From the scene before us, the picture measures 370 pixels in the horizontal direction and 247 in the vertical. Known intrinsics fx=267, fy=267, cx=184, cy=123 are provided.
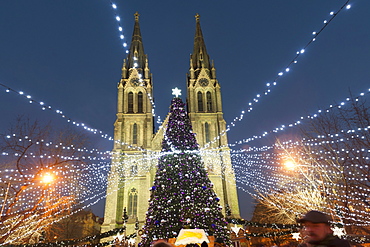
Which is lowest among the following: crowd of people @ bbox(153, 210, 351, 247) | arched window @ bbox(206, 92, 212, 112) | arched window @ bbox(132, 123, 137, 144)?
crowd of people @ bbox(153, 210, 351, 247)

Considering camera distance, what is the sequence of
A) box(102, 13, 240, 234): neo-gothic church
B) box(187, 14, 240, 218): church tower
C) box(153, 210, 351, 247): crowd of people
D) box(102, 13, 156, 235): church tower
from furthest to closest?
box(187, 14, 240, 218): church tower → box(102, 13, 240, 234): neo-gothic church → box(102, 13, 156, 235): church tower → box(153, 210, 351, 247): crowd of people

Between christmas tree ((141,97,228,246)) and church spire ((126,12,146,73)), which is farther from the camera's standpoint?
church spire ((126,12,146,73))

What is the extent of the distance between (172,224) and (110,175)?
56.3 ft

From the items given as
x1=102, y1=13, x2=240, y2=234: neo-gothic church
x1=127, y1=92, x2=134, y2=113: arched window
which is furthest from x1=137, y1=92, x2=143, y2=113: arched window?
x1=127, y1=92, x2=134, y2=113: arched window

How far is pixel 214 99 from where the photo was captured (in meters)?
31.8

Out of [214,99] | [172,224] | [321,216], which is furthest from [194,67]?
[321,216]

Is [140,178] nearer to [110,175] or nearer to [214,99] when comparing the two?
[110,175]

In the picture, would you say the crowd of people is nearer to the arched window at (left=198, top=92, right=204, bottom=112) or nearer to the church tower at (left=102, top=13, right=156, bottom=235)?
the church tower at (left=102, top=13, right=156, bottom=235)

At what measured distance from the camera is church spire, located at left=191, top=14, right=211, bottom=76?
35.2 m

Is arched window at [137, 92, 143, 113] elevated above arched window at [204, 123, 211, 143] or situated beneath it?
elevated above

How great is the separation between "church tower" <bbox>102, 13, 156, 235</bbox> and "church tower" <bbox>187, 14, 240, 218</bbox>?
5.38m

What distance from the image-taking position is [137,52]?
35.8 metres

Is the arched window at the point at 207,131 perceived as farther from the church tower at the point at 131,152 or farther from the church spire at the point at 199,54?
the church spire at the point at 199,54

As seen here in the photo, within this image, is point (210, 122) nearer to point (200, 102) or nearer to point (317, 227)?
point (200, 102)
